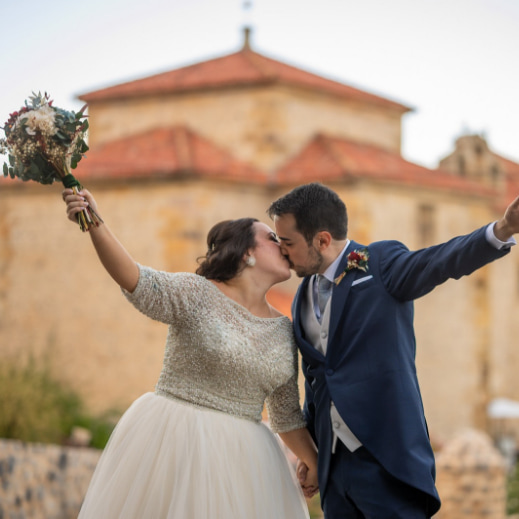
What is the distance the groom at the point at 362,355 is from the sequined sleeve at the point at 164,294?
1.59 ft

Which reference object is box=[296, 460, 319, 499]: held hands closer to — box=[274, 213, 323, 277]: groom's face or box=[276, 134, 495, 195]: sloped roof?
box=[274, 213, 323, 277]: groom's face

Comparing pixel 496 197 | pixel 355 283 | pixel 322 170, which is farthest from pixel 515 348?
pixel 355 283

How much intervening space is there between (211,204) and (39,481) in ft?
30.2

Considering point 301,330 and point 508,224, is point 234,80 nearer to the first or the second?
point 301,330

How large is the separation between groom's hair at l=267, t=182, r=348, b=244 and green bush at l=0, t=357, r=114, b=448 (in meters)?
7.10

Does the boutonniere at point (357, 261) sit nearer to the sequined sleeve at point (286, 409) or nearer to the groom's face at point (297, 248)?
the groom's face at point (297, 248)

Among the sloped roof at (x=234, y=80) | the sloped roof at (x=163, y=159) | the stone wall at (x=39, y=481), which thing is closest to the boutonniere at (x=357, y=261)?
the stone wall at (x=39, y=481)

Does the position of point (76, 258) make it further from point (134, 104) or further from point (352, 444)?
point (352, 444)

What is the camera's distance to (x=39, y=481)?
6887mm

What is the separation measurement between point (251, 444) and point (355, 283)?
0.81 m

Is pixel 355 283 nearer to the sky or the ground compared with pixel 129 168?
nearer to the ground

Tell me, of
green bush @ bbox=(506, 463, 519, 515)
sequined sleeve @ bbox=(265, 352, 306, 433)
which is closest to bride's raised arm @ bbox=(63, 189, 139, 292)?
sequined sleeve @ bbox=(265, 352, 306, 433)

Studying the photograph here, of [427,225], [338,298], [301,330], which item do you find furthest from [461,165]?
[338,298]

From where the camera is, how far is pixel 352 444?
3.37 m
